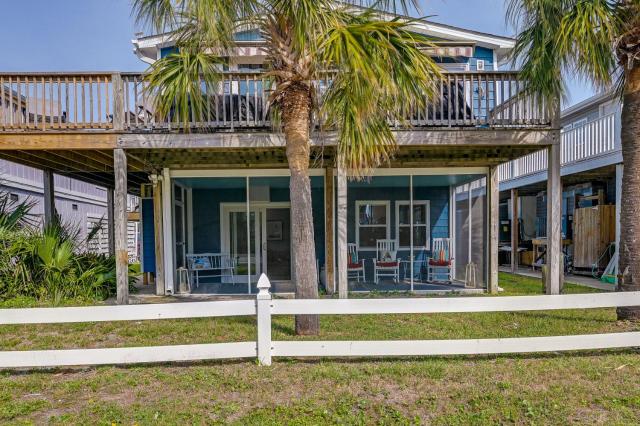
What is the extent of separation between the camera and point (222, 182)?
933cm

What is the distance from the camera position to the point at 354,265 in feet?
31.8

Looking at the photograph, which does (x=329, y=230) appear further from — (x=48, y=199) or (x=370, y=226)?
(x=48, y=199)

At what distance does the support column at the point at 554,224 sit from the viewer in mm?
6848

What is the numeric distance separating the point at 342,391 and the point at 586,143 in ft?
33.8

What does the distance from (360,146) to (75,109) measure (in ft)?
17.3

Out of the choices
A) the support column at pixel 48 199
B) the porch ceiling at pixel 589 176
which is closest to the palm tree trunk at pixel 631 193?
the porch ceiling at pixel 589 176

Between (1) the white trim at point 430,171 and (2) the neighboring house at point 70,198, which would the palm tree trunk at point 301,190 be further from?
(2) the neighboring house at point 70,198

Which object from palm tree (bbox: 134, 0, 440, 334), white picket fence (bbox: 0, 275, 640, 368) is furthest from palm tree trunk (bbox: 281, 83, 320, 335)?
white picket fence (bbox: 0, 275, 640, 368)

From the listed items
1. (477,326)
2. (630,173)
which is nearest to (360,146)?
(477,326)

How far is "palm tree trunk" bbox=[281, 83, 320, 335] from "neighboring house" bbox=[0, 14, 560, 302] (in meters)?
0.70

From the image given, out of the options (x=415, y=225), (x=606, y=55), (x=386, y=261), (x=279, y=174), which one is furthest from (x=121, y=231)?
(x=606, y=55)

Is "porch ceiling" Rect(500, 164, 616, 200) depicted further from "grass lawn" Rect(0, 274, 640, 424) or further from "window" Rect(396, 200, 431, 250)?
"grass lawn" Rect(0, 274, 640, 424)

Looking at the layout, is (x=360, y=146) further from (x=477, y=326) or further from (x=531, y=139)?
(x=531, y=139)

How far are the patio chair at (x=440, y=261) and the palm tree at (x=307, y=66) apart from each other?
5.17m
